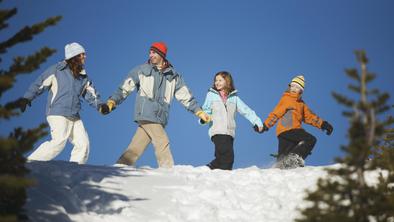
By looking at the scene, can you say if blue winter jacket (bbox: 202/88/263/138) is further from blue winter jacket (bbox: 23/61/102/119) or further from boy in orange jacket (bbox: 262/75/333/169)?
blue winter jacket (bbox: 23/61/102/119)

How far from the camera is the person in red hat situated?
11594 mm

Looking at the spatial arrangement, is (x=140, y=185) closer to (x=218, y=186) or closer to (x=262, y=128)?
(x=218, y=186)

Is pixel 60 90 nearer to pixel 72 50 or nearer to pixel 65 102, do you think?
pixel 65 102

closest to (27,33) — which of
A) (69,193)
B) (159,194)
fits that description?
(69,193)

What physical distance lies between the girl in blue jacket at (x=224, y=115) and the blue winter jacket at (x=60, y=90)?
3159mm

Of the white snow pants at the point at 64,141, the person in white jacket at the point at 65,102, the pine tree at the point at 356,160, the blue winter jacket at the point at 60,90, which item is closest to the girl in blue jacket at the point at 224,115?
the person in white jacket at the point at 65,102

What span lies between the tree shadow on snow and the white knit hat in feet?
10.1

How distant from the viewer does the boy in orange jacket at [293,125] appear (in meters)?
12.5

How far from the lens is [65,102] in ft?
36.1

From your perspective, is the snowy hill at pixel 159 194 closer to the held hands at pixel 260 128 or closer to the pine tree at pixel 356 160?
the pine tree at pixel 356 160

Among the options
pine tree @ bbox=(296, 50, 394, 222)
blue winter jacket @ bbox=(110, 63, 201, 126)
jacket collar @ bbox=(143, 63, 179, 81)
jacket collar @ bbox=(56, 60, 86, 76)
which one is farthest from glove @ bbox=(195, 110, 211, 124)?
pine tree @ bbox=(296, 50, 394, 222)

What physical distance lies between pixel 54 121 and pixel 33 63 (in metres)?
5.63

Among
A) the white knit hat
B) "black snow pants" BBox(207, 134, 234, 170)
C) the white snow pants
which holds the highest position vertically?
the white knit hat

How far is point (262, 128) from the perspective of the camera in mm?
13008
